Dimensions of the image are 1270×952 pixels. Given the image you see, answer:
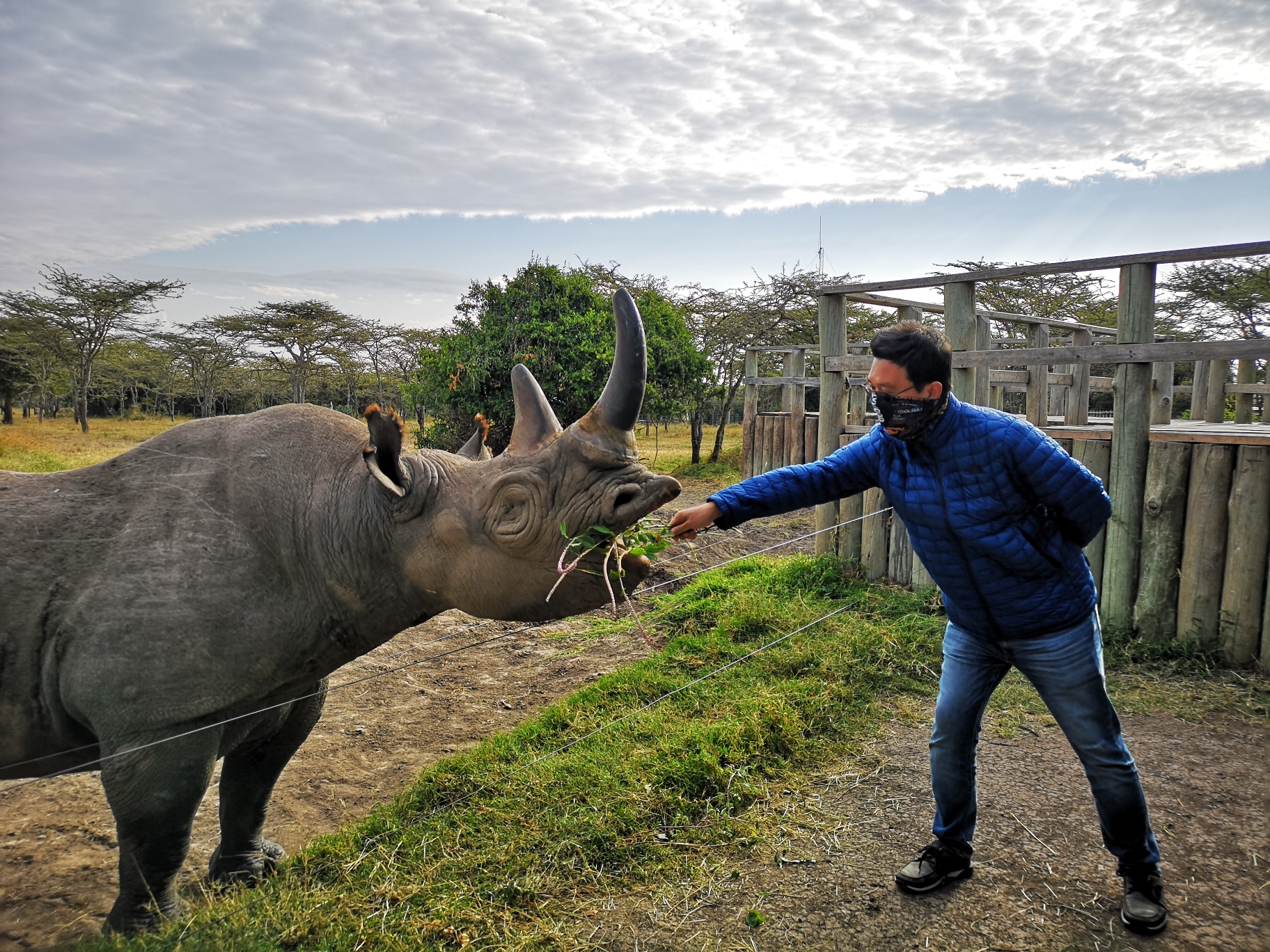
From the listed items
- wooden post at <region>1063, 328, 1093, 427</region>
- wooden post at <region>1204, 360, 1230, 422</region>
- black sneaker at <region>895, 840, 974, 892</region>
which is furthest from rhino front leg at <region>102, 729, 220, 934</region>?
wooden post at <region>1204, 360, 1230, 422</region>

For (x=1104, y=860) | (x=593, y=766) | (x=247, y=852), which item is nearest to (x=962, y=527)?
(x=1104, y=860)

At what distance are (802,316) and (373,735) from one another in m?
19.5

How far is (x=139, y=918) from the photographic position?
3.16 meters

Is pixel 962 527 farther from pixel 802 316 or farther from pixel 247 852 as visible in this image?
pixel 802 316

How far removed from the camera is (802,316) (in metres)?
22.9

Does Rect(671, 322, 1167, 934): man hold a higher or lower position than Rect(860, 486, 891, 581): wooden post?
higher

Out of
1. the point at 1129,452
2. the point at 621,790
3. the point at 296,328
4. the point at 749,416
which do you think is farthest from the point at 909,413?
the point at 296,328

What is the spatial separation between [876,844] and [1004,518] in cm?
188

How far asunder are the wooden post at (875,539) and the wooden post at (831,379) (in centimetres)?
42

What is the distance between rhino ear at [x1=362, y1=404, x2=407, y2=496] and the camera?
315 cm

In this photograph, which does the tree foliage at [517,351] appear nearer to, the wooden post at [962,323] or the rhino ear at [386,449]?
the wooden post at [962,323]

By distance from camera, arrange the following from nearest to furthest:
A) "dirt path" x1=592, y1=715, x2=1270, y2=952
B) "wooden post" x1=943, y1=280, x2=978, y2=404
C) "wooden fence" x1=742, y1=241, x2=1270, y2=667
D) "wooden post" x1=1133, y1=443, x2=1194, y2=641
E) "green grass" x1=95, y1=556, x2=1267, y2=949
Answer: "dirt path" x1=592, y1=715, x2=1270, y2=952
"green grass" x1=95, y1=556, x2=1267, y2=949
"wooden fence" x1=742, y1=241, x2=1270, y2=667
"wooden post" x1=1133, y1=443, x2=1194, y2=641
"wooden post" x1=943, y1=280, x2=978, y2=404

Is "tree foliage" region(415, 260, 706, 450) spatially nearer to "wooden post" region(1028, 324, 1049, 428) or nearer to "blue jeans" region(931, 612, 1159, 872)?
"wooden post" region(1028, 324, 1049, 428)

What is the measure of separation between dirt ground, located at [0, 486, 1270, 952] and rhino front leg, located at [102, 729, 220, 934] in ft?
2.09
